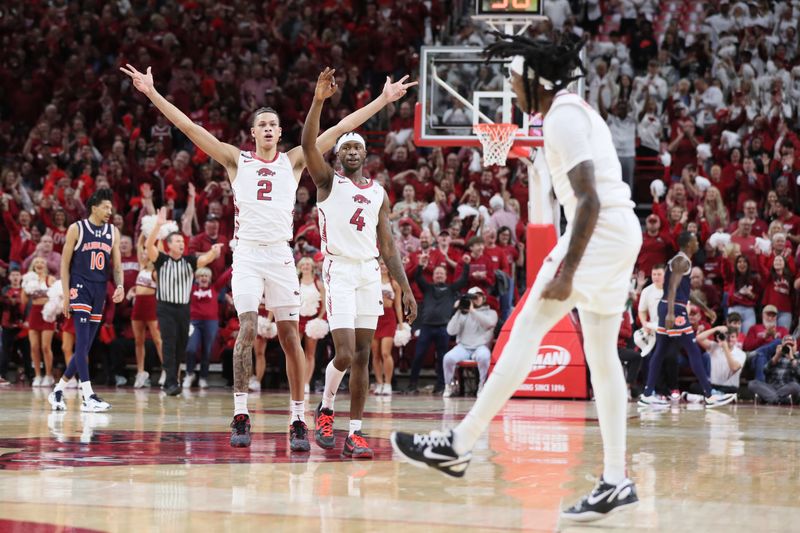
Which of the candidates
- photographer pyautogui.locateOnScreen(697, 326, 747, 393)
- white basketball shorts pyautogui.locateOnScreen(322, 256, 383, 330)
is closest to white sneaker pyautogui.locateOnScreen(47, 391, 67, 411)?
white basketball shorts pyautogui.locateOnScreen(322, 256, 383, 330)

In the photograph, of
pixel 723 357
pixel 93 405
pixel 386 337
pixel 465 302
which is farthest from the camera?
pixel 386 337

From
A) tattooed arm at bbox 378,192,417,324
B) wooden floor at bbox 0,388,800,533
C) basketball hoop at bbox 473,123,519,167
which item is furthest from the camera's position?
basketball hoop at bbox 473,123,519,167

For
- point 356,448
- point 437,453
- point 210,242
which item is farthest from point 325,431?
point 210,242

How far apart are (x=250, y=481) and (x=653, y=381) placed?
337 inches

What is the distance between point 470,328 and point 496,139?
111 inches

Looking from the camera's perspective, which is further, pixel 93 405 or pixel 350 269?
pixel 93 405

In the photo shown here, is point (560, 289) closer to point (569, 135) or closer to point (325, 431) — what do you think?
point (569, 135)

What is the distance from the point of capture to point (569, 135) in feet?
16.7

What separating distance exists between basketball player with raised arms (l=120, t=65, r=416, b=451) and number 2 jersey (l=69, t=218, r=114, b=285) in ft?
12.8

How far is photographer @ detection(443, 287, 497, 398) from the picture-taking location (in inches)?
596

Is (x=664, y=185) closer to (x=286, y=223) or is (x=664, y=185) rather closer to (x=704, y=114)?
(x=704, y=114)

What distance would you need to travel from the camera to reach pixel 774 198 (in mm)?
15930

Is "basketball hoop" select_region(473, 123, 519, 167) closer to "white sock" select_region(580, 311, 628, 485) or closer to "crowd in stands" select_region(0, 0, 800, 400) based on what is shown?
"crowd in stands" select_region(0, 0, 800, 400)

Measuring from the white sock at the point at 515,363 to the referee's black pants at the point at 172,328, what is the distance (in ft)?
31.4
